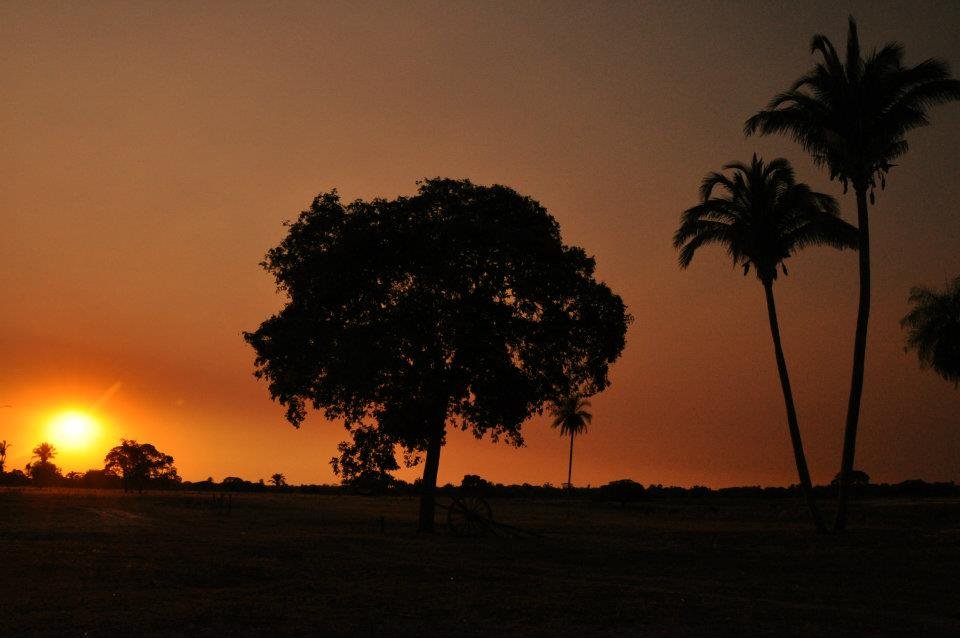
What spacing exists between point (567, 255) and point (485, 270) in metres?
4.76

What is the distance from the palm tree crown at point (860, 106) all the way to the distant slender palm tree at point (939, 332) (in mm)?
27205

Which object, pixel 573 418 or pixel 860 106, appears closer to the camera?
pixel 860 106

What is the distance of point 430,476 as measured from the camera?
142ft

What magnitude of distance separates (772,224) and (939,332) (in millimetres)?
25051

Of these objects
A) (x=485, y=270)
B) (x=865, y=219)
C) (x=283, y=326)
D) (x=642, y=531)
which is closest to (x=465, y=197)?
(x=485, y=270)

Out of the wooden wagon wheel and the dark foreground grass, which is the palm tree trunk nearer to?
the dark foreground grass

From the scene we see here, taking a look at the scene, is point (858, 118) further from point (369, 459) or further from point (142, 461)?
point (142, 461)

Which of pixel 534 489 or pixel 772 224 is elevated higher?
pixel 772 224

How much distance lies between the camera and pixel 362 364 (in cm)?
3944

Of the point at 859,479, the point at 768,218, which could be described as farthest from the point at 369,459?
the point at 859,479

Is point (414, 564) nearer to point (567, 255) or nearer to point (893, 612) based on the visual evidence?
point (893, 612)

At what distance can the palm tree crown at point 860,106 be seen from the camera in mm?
36969

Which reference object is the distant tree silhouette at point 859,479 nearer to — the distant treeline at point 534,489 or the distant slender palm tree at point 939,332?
the distant treeline at point 534,489

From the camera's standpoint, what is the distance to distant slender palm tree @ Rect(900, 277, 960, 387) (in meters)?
60.2
